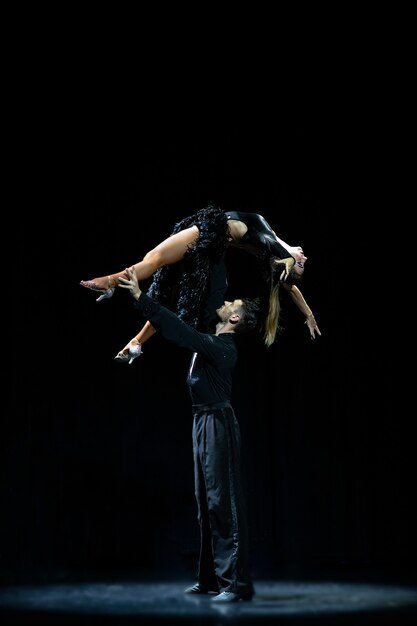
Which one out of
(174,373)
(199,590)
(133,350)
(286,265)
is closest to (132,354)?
(133,350)

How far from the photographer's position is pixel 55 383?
5324 millimetres

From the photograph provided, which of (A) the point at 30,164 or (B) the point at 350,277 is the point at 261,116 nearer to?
(B) the point at 350,277

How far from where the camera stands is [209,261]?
12.9 feet

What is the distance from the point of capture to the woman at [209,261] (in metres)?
3.84

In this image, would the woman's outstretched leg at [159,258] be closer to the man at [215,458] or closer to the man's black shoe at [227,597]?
the man at [215,458]

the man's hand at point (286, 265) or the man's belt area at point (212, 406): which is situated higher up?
the man's hand at point (286, 265)

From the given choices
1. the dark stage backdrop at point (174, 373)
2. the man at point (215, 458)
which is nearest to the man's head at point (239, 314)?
the man at point (215, 458)

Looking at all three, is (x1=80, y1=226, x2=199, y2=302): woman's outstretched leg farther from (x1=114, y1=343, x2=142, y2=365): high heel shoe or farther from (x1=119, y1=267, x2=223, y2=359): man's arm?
(x1=114, y1=343, x2=142, y2=365): high heel shoe

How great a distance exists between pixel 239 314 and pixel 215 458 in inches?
28.6

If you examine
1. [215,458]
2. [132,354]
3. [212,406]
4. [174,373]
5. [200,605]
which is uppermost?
[174,373]

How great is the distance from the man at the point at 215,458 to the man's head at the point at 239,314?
0.4 inches

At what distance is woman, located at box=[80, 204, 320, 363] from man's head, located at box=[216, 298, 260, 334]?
0.08 meters

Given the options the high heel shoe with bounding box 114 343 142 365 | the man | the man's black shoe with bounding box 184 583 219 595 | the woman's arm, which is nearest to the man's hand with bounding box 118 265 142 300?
the man

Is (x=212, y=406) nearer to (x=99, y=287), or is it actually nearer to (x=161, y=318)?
(x=161, y=318)
